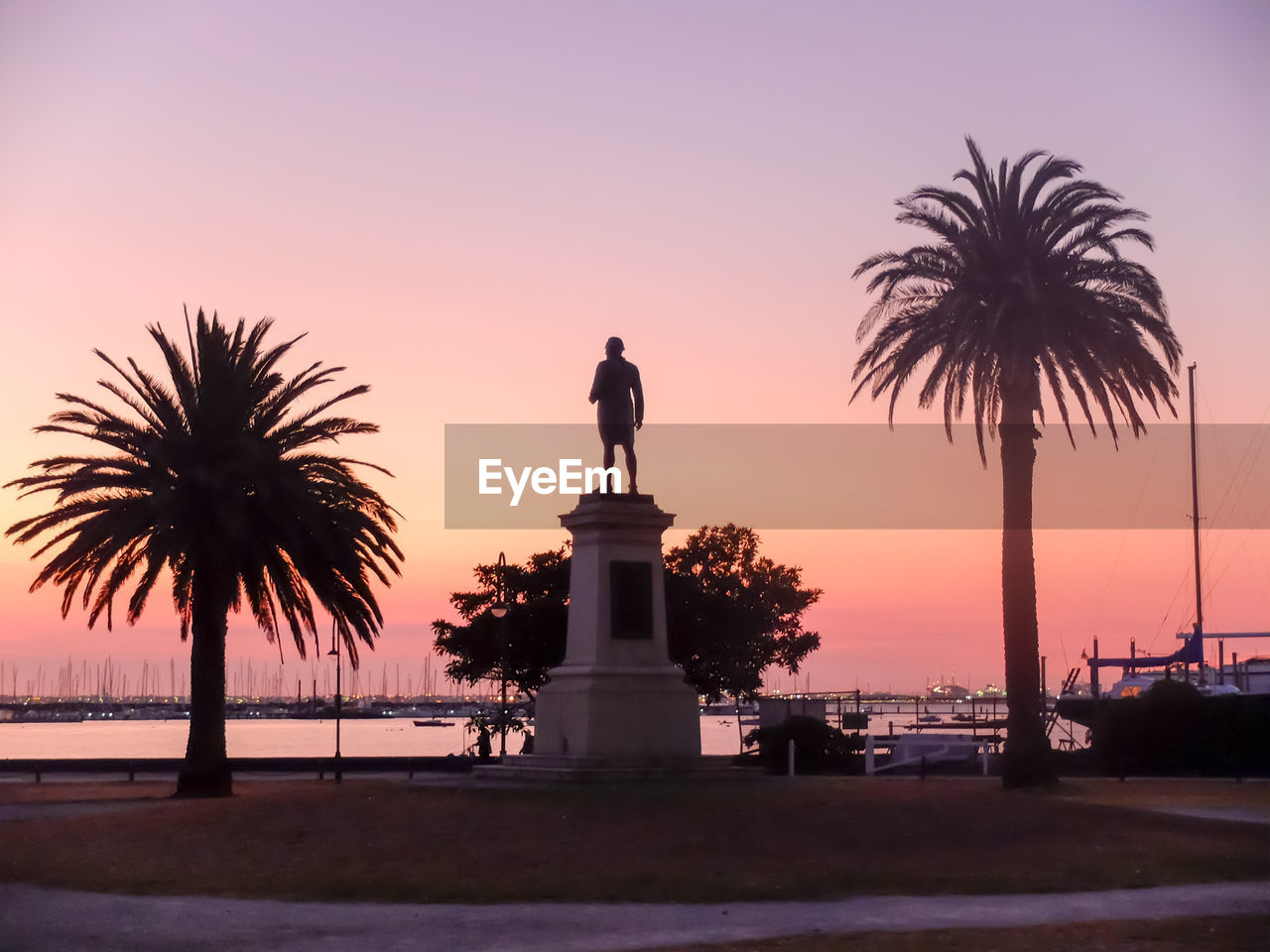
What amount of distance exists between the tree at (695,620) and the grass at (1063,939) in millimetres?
38669

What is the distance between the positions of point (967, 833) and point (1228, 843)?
368 centimetres

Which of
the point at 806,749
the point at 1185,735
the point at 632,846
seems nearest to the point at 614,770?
the point at 632,846

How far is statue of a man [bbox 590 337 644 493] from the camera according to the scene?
27.6 m

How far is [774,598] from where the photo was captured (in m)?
64.8

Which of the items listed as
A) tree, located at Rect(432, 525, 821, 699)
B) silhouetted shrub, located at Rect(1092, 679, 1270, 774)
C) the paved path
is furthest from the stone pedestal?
tree, located at Rect(432, 525, 821, 699)

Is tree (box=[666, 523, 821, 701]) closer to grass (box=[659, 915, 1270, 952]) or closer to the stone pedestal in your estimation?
the stone pedestal

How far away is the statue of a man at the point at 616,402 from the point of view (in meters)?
27.6

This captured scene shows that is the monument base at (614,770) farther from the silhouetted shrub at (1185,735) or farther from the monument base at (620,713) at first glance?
the silhouetted shrub at (1185,735)

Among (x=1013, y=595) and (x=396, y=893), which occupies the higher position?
(x=1013, y=595)

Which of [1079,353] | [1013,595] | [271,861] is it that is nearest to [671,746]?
[271,861]

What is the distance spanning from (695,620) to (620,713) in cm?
2978

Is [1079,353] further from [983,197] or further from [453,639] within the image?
[453,639]

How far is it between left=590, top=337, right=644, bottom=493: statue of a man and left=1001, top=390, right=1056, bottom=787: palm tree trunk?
32.6 ft

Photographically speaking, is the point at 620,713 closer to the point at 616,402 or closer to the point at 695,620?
the point at 616,402
